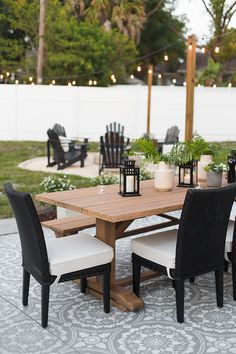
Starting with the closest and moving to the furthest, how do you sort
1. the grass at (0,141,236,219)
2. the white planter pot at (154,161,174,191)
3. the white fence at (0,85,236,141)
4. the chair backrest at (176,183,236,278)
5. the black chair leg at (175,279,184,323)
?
the chair backrest at (176,183,236,278), the black chair leg at (175,279,184,323), the white planter pot at (154,161,174,191), the grass at (0,141,236,219), the white fence at (0,85,236,141)

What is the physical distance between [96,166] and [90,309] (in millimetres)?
6740

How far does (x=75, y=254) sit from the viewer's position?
10.2ft

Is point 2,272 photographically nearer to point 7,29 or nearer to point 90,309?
point 90,309

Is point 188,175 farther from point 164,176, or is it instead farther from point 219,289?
point 219,289

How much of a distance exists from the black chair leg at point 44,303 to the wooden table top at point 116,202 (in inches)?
20.6

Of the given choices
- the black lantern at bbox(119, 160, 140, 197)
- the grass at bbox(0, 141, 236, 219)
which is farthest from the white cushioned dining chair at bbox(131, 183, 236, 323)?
the grass at bbox(0, 141, 236, 219)

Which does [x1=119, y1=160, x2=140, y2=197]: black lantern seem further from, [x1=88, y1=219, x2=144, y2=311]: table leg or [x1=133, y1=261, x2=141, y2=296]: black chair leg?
[x1=133, y1=261, x2=141, y2=296]: black chair leg

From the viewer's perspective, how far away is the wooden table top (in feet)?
10.4

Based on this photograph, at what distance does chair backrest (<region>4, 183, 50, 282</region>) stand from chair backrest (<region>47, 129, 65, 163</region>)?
238 inches

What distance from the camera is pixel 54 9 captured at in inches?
588

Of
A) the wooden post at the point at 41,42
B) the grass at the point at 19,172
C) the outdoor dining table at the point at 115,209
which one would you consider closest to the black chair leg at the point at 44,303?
the outdoor dining table at the point at 115,209

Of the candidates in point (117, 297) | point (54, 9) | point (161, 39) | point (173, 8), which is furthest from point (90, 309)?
point (161, 39)

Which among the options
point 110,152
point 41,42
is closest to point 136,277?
point 110,152

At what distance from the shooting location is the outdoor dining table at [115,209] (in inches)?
126
